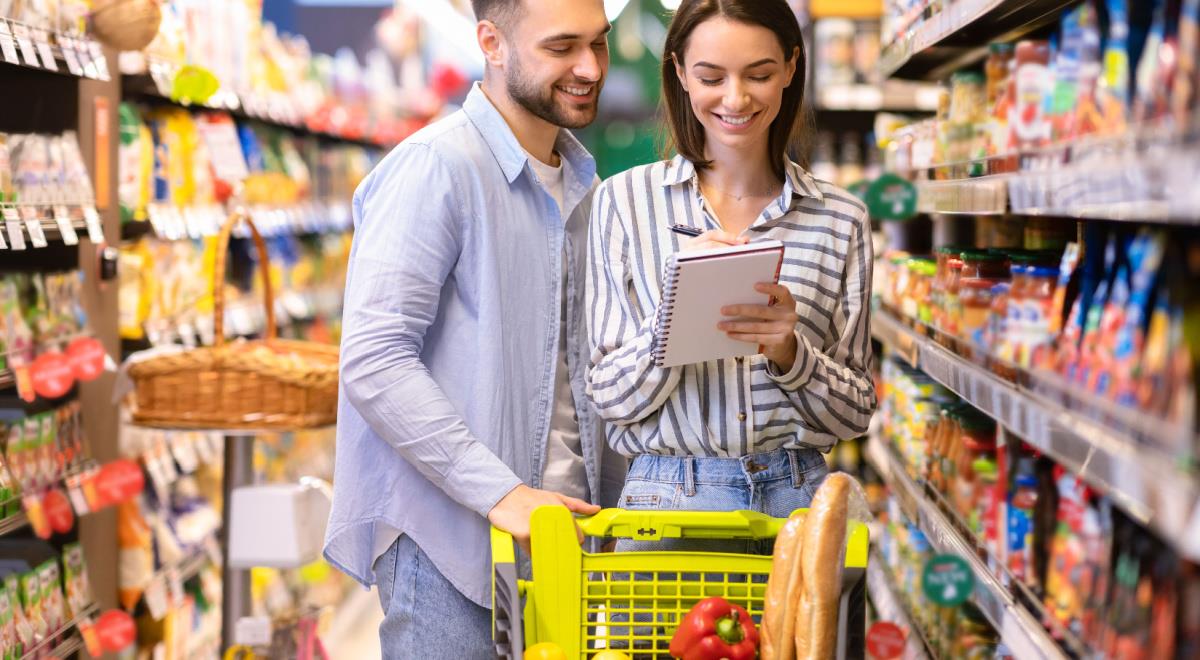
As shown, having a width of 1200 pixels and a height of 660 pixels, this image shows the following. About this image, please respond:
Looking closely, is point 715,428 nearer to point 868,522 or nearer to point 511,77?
point 868,522

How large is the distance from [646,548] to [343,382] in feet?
1.77

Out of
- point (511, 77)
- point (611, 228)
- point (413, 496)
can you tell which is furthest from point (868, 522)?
point (511, 77)

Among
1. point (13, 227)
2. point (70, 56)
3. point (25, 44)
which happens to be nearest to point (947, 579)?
point (13, 227)

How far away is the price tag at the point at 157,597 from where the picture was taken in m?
3.65

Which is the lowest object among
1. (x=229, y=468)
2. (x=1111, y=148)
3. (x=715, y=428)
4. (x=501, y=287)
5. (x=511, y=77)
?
(x=229, y=468)

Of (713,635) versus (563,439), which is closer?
(713,635)

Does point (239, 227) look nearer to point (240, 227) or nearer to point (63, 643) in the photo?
point (240, 227)

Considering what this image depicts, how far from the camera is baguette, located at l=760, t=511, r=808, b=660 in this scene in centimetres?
172

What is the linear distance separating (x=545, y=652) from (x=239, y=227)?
3.12m

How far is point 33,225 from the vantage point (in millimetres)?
3010

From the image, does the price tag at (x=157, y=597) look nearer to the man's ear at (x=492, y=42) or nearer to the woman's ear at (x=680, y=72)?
the man's ear at (x=492, y=42)

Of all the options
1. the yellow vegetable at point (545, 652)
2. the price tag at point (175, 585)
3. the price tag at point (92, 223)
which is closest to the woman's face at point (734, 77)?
the yellow vegetable at point (545, 652)

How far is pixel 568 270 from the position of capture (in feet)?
7.81

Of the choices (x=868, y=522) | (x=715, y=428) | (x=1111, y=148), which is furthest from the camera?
(x=715, y=428)
